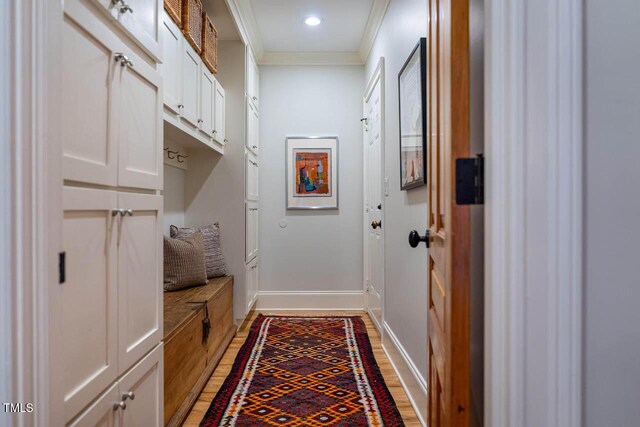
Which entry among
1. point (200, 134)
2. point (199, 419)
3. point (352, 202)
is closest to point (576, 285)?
point (199, 419)

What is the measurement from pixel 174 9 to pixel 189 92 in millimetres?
477

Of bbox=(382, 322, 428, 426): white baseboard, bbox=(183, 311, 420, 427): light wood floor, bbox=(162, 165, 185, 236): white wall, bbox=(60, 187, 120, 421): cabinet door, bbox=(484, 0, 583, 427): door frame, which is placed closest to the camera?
bbox=(484, 0, 583, 427): door frame

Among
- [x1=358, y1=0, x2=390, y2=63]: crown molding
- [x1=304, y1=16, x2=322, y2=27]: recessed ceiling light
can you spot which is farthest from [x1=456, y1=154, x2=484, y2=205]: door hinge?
[x1=304, y1=16, x2=322, y2=27]: recessed ceiling light

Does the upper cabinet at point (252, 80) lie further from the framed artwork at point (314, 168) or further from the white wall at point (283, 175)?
the framed artwork at point (314, 168)

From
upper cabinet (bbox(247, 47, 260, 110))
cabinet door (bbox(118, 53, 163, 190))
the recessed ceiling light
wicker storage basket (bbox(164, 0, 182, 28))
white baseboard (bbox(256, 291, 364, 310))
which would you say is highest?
the recessed ceiling light

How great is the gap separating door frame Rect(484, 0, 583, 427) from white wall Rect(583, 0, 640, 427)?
0.02 m

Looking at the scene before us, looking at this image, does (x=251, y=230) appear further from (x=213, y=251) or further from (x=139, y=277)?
(x=139, y=277)

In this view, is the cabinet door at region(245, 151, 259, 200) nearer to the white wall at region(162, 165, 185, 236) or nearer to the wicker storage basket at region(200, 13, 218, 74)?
the white wall at region(162, 165, 185, 236)

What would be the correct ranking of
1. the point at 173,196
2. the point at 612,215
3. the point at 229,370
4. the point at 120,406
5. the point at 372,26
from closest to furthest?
the point at 612,215
the point at 120,406
the point at 229,370
the point at 173,196
the point at 372,26

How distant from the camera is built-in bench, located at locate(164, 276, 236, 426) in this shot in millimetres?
1881

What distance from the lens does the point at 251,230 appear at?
380 centimetres

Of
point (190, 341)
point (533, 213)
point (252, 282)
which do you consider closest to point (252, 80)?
point (252, 282)

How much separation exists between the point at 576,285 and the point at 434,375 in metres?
0.63

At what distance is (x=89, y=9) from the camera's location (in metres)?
1.00
